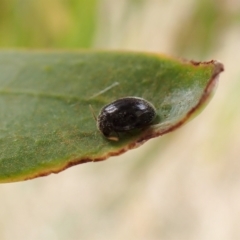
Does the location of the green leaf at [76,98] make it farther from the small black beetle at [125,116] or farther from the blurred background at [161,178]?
the blurred background at [161,178]

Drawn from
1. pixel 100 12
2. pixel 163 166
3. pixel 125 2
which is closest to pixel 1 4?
pixel 100 12

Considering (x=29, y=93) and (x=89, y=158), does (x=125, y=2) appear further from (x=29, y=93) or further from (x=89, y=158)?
(x=89, y=158)

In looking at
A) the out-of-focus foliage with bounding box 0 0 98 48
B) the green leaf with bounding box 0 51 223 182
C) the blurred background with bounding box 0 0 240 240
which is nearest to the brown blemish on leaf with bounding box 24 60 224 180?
the green leaf with bounding box 0 51 223 182

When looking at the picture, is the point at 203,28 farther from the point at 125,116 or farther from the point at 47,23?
the point at 125,116

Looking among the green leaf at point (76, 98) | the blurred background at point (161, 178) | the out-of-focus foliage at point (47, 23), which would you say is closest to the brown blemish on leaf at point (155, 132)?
the green leaf at point (76, 98)

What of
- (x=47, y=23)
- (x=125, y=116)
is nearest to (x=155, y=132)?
(x=125, y=116)

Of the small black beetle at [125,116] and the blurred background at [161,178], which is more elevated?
the small black beetle at [125,116]
